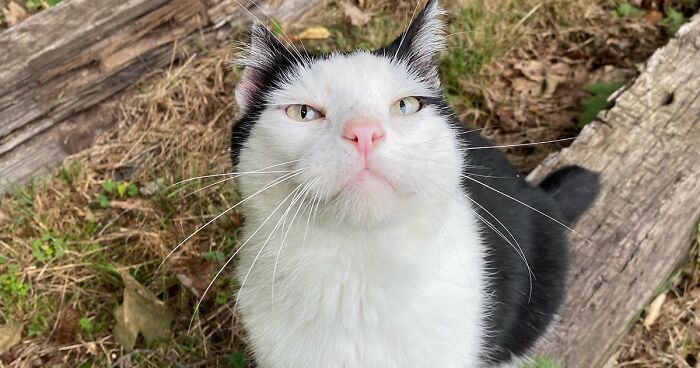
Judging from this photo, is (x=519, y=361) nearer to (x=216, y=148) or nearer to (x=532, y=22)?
(x=216, y=148)

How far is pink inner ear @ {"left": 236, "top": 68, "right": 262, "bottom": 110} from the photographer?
1605mm

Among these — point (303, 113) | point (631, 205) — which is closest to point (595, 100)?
point (631, 205)

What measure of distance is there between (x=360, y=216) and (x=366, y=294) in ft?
0.81

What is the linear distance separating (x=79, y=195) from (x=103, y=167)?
179 millimetres

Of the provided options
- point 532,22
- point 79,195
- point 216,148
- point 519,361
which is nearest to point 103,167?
point 79,195

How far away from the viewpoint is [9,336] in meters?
2.35

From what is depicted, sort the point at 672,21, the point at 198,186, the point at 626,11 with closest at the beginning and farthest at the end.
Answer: the point at 198,186
the point at 672,21
the point at 626,11

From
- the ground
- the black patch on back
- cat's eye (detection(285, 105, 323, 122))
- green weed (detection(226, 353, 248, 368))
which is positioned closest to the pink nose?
cat's eye (detection(285, 105, 323, 122))

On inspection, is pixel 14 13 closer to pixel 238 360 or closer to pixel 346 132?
pixel 238 360

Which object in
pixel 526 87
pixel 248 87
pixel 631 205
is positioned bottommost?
pixel 526 87

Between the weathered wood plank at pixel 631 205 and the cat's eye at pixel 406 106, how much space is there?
3.34 ft

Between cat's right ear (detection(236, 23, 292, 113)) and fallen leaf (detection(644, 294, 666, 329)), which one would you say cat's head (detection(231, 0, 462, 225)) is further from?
fallen leaf (detection(644, 294, 666, 329))

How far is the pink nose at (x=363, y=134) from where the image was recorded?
125cm

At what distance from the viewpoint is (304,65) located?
153 cm
